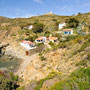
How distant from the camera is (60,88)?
5887 millimetres

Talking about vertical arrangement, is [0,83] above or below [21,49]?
below

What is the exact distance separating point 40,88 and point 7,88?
192 inches

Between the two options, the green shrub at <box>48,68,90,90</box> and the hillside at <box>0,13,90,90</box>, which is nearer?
the green shrub at <box>48,68,90,90</box>

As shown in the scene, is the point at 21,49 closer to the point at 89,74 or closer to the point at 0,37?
the point at 0,37

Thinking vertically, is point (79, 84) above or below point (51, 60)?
above

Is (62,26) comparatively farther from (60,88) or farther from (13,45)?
(60,88)

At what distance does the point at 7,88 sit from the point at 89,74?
30.4 ft

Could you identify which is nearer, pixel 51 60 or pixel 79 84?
pixel 79 84

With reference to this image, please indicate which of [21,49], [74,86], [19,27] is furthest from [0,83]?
[19,27]

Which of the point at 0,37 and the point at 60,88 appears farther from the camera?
the point at 0,37

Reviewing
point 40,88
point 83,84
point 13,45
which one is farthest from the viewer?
point 13,45

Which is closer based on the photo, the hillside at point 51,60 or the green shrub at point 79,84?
the green shrub at point 79,84

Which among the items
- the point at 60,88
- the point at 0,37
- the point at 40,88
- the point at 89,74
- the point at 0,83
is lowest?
the point at 0,83

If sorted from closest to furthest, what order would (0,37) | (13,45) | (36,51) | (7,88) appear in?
(7,88), (36,51), (13,45), (0,37)
